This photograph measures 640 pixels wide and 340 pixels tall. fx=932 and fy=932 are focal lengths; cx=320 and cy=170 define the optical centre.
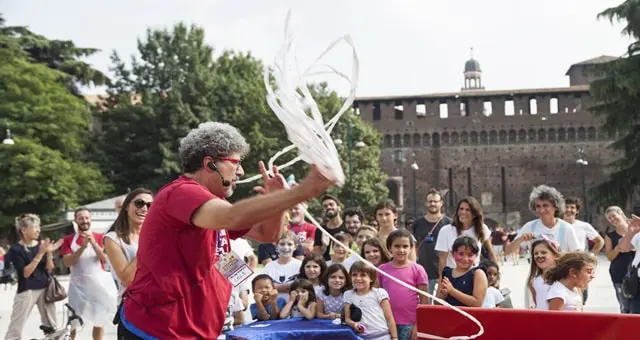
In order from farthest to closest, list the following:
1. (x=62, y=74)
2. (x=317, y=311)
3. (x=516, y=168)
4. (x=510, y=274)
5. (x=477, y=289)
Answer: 1. (x=516, y=168)
2. (x=62, y=74)
3. (x=510, y=274)
4. (x=317, y=311)
5. (x=477, y=289)

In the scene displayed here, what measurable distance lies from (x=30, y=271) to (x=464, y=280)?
5.16 m

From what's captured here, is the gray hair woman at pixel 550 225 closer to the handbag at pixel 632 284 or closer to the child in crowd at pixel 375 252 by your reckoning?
the handbag at pixel 632 284

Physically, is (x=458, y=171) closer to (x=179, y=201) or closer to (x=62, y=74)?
(x=62, y=74)

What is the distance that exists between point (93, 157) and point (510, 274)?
3001 centimetres

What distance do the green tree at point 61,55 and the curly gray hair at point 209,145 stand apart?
4859 cm

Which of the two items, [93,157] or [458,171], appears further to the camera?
[458,171]

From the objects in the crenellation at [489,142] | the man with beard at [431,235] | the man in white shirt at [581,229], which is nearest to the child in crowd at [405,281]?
the man with beard at [431,235]

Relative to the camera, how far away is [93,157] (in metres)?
49.5

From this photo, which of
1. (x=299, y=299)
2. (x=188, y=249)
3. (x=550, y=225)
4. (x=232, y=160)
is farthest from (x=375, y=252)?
(x=188, y=249)

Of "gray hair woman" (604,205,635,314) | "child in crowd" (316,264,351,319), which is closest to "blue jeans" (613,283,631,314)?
"gray hair woman" (604,205,635,314)

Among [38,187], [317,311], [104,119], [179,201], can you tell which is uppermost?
[104,119]

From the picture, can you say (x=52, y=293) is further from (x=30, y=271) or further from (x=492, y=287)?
(x=492, y=287)

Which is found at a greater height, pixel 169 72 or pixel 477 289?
pixel 169 72

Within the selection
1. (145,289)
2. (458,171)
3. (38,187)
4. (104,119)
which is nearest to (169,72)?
(104,119)
